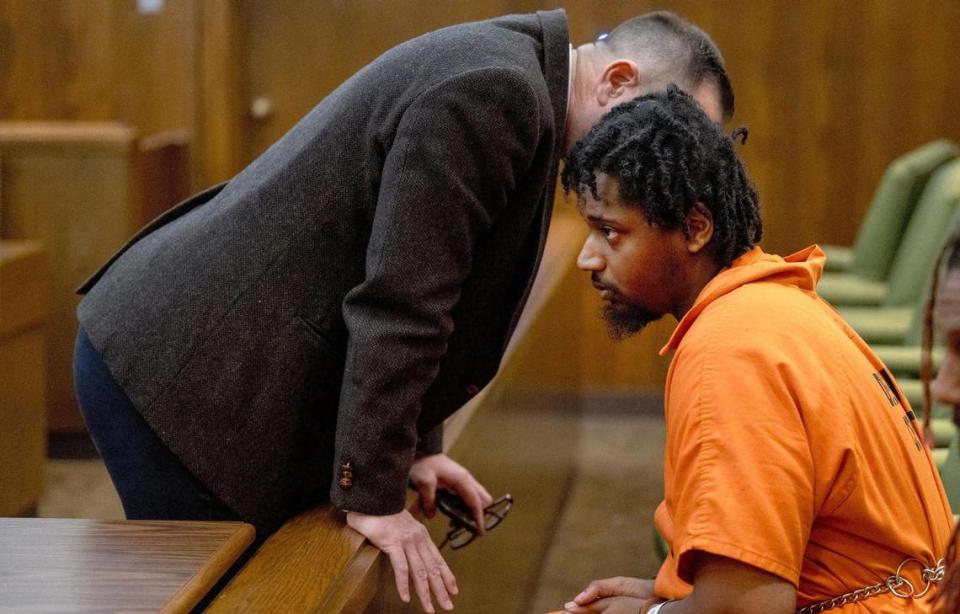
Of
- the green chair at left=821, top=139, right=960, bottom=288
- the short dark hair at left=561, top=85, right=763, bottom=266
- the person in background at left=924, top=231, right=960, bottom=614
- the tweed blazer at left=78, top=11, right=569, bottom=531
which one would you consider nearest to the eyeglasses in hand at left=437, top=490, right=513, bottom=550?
the tweed blazer at left=78, top=11, right=569, bottom=531

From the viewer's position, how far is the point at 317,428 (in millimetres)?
1701

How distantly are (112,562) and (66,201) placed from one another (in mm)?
3360

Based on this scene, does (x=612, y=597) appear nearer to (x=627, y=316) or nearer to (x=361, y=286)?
(x=627, y=316)

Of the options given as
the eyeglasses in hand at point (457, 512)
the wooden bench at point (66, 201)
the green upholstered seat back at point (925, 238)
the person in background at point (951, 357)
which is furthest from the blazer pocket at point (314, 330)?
the wooden bench at point (66, 201)

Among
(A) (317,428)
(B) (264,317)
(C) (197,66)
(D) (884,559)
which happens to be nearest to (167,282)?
(B) (264,317)

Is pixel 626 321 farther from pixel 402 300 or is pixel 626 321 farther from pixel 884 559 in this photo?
pixel 884 559

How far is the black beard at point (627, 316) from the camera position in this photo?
151cm

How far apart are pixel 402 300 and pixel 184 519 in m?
0.44

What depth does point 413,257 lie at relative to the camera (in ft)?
4.99

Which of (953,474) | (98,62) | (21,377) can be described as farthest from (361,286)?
(98,62)

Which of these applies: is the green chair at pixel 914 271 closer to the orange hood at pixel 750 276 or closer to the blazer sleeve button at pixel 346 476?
the orange hood at pixel 750 276

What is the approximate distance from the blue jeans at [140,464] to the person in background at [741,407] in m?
0.50

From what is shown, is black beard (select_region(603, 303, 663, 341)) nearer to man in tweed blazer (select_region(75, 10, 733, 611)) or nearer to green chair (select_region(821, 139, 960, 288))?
man in tweed blazer (select_region(75, 10, 733, 611))

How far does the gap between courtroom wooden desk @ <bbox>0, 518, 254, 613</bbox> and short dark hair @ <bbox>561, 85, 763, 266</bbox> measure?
58 cm
